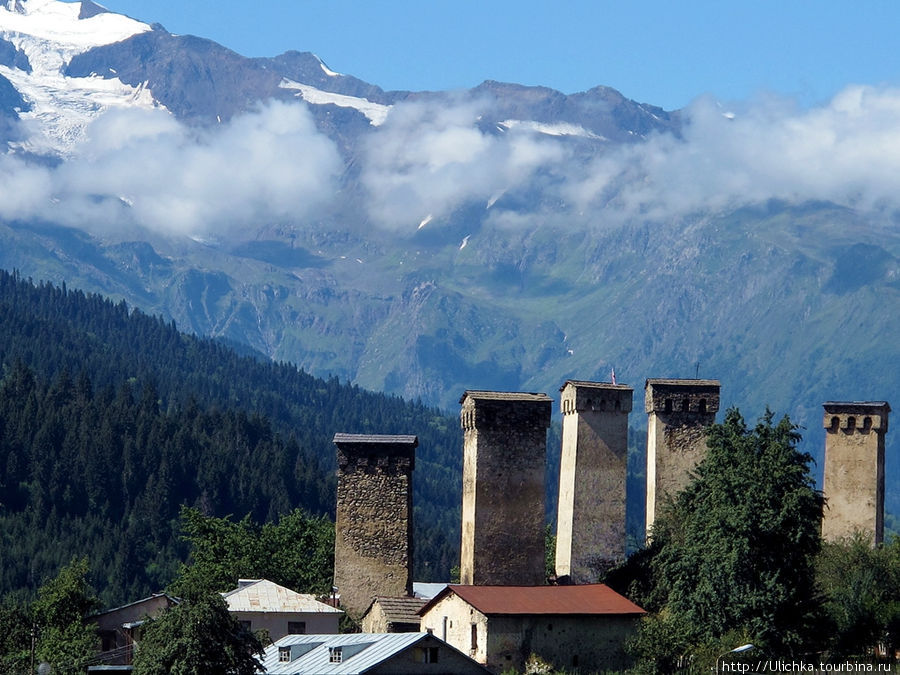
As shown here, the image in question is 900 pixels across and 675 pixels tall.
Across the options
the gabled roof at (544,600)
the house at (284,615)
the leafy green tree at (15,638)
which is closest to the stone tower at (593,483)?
the gabled roof at (544,600)

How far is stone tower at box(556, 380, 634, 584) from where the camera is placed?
296 ft

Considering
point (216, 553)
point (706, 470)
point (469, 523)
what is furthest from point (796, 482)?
point (216, 553)

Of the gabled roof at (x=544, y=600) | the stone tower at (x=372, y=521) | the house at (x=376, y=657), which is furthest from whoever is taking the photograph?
the stone tower at (x=372, y=521)

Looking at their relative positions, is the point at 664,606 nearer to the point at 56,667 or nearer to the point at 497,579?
the point at 497,579

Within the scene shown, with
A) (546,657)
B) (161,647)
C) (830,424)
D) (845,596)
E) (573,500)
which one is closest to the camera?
(161,647)

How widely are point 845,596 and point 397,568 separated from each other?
2050 centimetres

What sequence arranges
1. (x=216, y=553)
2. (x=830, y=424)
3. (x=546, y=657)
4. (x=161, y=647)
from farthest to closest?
(x=216, y=553), (x=830, y=424), (x=546, y=657), (x=161, y=647)

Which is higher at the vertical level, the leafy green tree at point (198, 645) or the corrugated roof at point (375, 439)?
the corrugated roof at point (375, 439)

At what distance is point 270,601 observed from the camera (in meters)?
87.3

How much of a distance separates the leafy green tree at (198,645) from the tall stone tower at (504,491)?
18112 mm

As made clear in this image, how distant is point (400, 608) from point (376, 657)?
12328 millimetres

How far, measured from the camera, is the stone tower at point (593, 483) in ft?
296

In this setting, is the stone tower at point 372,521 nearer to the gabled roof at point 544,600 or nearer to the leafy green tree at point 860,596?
the gabled roof at point 544,600

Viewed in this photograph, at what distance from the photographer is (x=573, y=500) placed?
3565 inches
